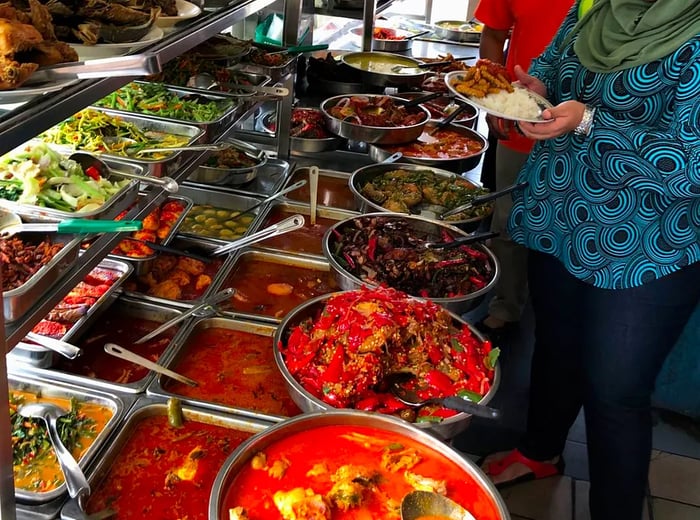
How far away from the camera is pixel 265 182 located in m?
3.45

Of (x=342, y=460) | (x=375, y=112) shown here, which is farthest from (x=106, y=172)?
(x=375, y=112)

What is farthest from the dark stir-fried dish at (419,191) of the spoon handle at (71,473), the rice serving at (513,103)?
the spoon handle at (71,473)

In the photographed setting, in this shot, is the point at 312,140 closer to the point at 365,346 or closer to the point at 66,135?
the point at 66,135

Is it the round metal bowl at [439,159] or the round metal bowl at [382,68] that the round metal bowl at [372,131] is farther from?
the round metal bowl at [382,68]

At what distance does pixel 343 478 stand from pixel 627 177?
54.0 inches

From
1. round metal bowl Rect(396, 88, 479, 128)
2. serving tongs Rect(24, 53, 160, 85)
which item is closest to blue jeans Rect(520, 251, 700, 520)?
serving tongs Rect(24, 53, 160, 85)

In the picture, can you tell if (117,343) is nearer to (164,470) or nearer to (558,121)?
(164,470)

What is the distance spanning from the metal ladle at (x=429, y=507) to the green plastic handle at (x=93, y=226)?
86cm

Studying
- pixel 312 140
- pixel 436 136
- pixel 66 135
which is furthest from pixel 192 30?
pixel 436 136

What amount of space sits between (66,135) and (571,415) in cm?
A: 236

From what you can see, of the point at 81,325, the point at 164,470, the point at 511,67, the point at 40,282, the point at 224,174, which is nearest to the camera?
the point at 40,282

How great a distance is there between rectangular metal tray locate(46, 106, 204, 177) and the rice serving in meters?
1.09

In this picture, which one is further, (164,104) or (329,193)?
(329,193)

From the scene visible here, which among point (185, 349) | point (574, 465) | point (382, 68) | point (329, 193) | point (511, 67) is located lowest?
point (574, 465)
